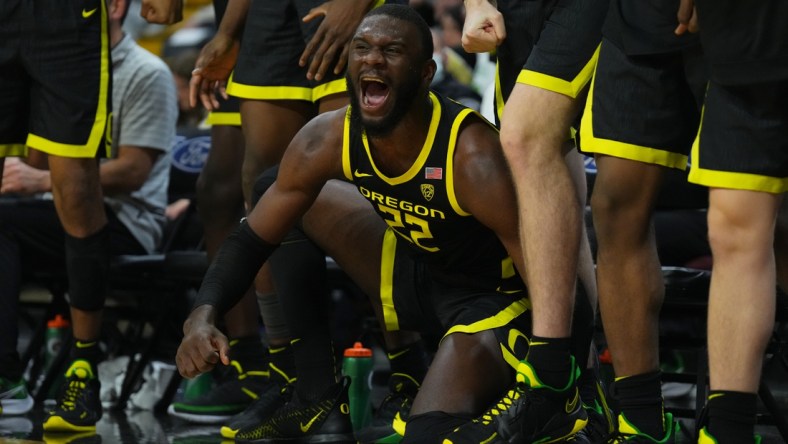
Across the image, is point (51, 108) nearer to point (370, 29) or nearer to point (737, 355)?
point (370, 29)

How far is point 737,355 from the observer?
2.88 m

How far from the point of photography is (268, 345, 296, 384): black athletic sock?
13.8ft

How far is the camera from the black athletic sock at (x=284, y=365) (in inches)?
166

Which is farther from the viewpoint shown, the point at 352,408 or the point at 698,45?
the point at 352,408

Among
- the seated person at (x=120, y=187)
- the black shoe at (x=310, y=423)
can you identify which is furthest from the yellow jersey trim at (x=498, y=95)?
the seated person at (x=120, y=187)

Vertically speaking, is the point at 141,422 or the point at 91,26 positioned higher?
the point at 91,26

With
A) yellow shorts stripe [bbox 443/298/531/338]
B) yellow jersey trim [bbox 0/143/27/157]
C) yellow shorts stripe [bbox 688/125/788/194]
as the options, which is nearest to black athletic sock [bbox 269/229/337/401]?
yellow shorts stripe [bbox 443/298/531/338]

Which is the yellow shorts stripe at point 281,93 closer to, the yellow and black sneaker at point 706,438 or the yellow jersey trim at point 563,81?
the yellow jersey trim at point 563,81

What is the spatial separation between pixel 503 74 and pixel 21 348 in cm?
388

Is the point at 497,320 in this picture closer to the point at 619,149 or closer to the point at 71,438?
the point at 619,149

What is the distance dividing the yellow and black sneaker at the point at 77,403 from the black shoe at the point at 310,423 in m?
0.67

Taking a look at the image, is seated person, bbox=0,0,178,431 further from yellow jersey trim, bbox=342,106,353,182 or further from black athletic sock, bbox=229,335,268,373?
yellow jersey trim, bbox=342,106,353,182

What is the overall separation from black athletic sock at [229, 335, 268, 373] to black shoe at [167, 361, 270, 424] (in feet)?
0.05

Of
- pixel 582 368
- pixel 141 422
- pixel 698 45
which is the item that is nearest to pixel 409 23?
pixel 698 45
